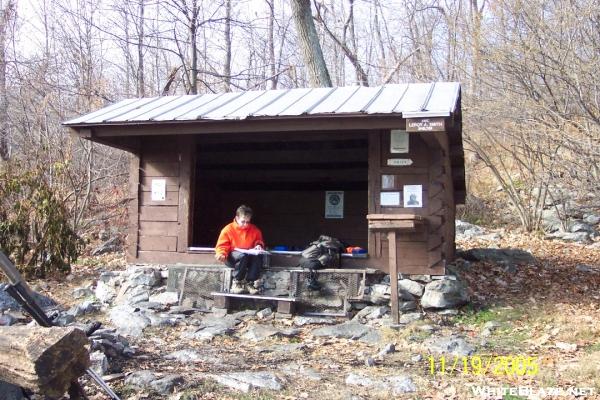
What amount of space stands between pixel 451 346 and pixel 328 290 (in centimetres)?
226

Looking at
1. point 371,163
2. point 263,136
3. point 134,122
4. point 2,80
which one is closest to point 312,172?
point 263,136

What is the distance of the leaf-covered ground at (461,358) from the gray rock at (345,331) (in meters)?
0.18

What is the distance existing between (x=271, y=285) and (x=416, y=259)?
6.95 ft

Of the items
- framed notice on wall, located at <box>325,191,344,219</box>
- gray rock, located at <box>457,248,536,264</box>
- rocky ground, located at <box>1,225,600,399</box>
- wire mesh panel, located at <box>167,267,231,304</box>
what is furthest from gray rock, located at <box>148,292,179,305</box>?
gray rock, located at <box>457,248,536,264</box>

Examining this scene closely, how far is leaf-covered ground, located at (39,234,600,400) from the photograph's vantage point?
4.88 meters

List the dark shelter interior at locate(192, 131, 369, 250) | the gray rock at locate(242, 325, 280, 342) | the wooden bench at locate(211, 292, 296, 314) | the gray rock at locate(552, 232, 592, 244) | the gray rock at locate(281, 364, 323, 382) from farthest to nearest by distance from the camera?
1. the gray rock at locate(552, 232, 592, 244)
2. the dark shelter interior at locate(192, 131, 369, 250)
3. the wooden bench at locate(211, 292, 296, 314)
4. the gray rock at locate(242, 325, 280, 342)
5. the gray rock at locate(281, 364, 323, 382)

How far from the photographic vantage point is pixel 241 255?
816 centimetres

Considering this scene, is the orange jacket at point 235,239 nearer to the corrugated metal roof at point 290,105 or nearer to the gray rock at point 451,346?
the corrugated metal roof at point 290,105

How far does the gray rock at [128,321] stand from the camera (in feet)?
23.5

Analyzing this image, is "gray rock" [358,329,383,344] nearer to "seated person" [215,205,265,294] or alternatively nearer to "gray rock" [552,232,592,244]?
"seated person" [215,205,265,294]

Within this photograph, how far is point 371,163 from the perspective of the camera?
834 centimetres

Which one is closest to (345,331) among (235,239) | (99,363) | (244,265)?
(244,265)

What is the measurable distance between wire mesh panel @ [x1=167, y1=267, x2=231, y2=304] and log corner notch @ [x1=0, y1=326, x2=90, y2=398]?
15.1ft

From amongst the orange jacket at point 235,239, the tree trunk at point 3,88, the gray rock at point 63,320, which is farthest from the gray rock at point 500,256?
the tree trunk at point 3,88
